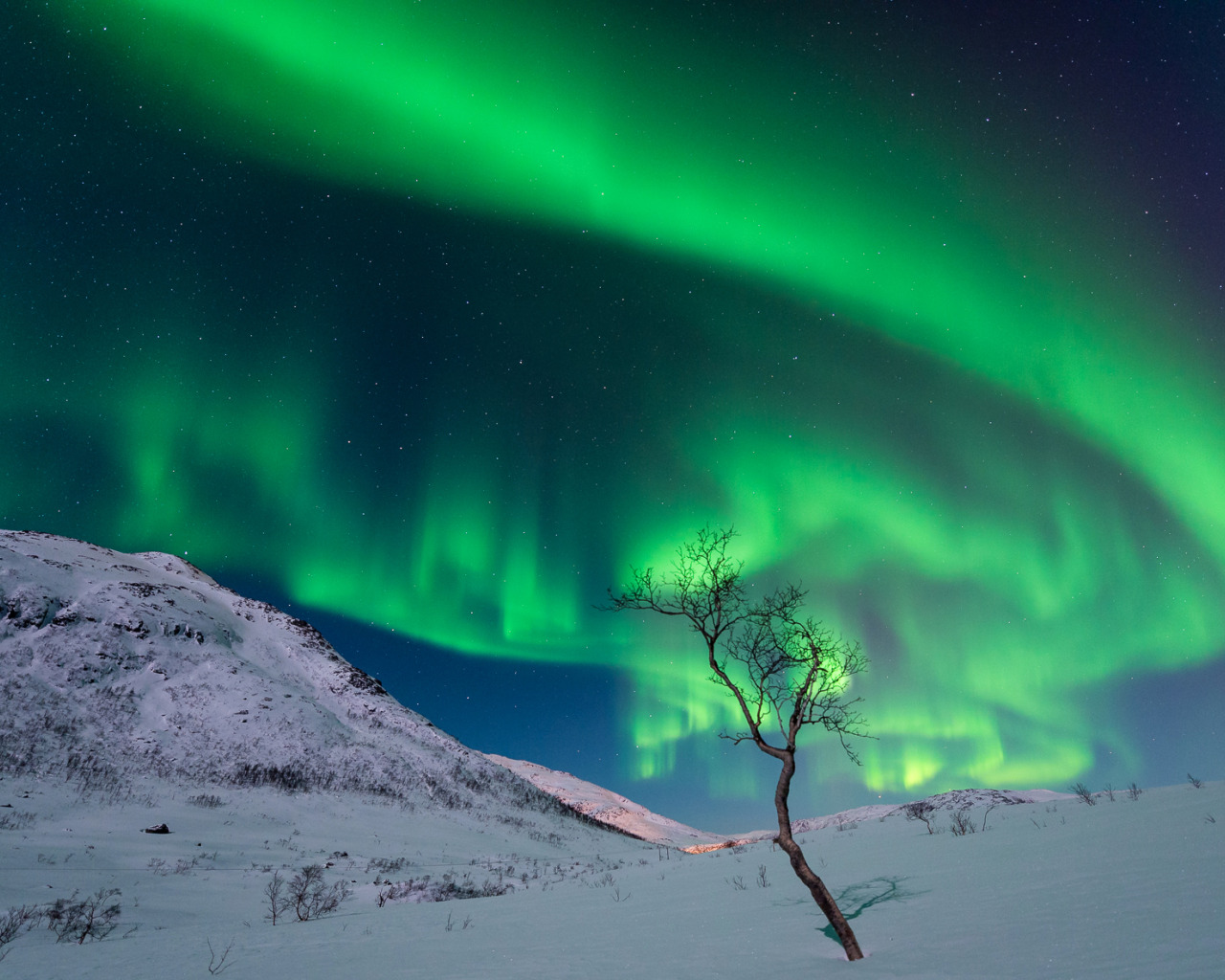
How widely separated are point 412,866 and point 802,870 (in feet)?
99.4

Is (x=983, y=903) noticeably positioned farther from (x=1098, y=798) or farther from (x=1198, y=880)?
(x=1098, y=798)

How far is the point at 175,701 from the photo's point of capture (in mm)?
54531

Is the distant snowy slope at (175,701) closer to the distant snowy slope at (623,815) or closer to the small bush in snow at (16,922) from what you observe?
the small bush in snow at (16,922)

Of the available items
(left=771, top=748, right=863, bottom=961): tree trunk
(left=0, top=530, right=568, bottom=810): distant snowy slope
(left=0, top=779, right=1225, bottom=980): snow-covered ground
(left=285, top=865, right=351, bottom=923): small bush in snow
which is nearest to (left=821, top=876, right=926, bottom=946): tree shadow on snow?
(left=0, top=779, right=1225, bottom=980): snow-covered ground

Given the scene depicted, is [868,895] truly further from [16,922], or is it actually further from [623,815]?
[623,815]

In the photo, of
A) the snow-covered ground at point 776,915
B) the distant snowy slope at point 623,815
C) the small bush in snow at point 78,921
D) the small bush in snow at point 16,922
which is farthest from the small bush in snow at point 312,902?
the distant snowy slope at point 623,815

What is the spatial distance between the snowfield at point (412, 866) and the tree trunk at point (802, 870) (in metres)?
0.27

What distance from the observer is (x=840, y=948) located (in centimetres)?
712

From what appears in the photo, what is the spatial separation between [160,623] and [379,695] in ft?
86.8

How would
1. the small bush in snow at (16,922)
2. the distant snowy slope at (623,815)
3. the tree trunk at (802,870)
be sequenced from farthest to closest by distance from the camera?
1. the distant snowy slope at (623,815)
2. the small bush in snow at (16,922)
3. the tree trunk at (802,870)

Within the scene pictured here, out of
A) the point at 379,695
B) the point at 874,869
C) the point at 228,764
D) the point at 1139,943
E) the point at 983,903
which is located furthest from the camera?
the point at 379,695

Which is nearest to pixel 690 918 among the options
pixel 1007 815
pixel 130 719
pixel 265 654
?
pixel 1007 815

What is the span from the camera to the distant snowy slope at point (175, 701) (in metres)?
45.8

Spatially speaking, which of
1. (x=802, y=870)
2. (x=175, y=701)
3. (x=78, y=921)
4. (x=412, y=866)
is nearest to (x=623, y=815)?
(x=175, y=701)
